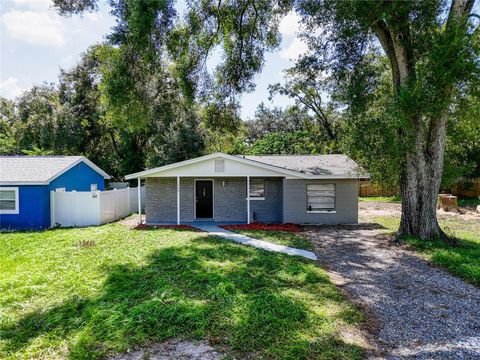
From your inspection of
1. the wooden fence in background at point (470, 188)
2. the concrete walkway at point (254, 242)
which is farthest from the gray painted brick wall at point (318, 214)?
the wooden fence in background at point (470, 188)

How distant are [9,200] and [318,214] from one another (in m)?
13.3

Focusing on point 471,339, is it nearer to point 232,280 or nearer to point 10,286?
point 232,280

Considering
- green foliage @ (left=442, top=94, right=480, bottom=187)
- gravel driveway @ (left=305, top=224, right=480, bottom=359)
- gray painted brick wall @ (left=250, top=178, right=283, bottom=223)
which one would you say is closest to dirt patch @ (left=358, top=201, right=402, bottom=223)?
gray painted brick wall @ (left=250, top=178, right=283, bottom=223)

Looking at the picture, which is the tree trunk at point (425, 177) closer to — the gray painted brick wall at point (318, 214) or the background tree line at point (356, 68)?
the background tree line at point (356, 68)

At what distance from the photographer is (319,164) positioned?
15898 mm

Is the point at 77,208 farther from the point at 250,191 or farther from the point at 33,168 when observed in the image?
the point at 250,191

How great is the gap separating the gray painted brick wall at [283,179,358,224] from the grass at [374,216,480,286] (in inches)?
76.1

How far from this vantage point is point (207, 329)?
439 centimetres

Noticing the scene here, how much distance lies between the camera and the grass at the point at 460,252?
710 centimetres

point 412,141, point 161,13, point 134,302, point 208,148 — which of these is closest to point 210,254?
point 134,302

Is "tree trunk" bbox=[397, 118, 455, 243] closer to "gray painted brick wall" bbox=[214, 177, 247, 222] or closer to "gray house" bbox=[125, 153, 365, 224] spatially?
"gray house" bbox=[125, 153, 365, 224]

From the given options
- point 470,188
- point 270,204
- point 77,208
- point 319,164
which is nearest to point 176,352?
point 270,204

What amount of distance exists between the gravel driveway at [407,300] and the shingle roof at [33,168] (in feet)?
38.4

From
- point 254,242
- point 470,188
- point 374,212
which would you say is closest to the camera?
point 254,242
